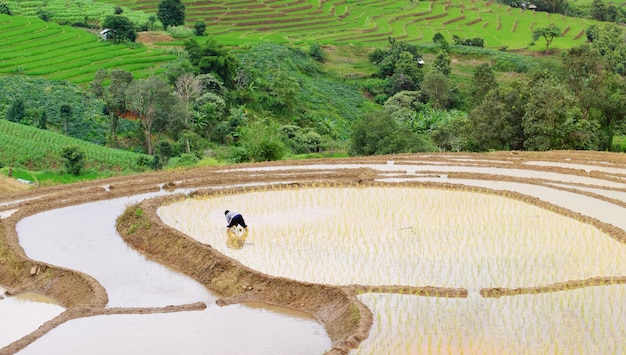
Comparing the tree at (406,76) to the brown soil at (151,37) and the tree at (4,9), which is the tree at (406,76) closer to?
the brown soil at (151,37)

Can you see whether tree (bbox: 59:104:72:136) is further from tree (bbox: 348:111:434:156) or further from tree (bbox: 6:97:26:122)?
tree (bbox: 348:111:434:156)

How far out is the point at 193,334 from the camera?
1223cm

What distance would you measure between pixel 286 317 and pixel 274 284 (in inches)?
36.0

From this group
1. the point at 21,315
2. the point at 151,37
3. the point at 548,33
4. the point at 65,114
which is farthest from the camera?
the point at 548,33

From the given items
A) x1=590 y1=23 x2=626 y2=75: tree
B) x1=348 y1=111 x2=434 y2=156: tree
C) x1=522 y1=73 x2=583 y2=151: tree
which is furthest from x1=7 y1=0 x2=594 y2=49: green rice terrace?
x1=522 y1=73 x2=583 y2=151: tree

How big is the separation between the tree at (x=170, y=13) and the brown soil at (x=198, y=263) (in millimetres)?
38795

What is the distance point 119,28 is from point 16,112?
52.5 ft

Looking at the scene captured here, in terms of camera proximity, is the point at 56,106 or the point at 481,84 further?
the point at 481,84

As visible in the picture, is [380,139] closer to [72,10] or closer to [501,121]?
[501,121]

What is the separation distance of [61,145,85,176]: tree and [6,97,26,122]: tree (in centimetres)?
950

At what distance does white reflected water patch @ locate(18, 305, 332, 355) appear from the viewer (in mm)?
11703

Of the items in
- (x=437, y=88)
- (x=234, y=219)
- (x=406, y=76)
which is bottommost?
(x=437, y=88)

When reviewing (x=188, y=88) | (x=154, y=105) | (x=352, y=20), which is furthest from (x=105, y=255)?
(x=352, y=20)

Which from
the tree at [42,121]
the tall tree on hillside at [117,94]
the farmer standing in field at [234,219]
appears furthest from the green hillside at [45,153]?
the farmer standing in field at [234,219]
